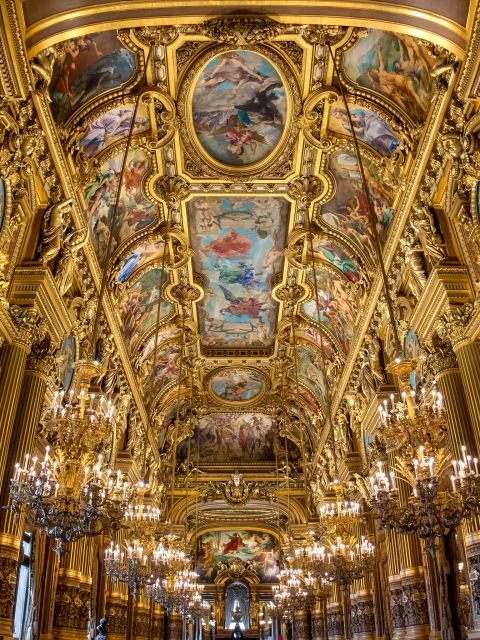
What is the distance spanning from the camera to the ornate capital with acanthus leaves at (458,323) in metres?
9.07

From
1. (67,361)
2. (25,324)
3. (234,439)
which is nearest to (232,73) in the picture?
(25,324)

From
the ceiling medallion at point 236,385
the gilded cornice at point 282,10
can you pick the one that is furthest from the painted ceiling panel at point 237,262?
the gilded cornice at point 282,10

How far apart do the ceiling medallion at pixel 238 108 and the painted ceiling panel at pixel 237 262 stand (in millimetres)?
1506

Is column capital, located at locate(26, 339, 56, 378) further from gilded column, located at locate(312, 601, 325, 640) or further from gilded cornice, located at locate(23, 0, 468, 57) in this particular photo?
gilded column, located at locate(312, 601, 325, 640)

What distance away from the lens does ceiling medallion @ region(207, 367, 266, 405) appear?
23.2m

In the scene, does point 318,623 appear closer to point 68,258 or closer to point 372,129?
point 68,258

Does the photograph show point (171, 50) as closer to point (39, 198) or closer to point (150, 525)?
point (39, 198)

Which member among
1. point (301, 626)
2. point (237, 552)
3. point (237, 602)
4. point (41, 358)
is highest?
point (237, 552)

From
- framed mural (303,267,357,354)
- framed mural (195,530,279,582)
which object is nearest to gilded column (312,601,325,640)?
framed mural (195,530,279,582)

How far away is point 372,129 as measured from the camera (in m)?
11.8

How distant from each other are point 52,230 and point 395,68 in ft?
Answer: 21.1

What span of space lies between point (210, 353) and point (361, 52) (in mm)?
12744

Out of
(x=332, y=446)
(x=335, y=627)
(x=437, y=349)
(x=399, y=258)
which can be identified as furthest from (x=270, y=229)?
(x=335, y=627)

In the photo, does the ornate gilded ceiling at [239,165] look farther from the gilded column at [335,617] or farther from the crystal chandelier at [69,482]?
the gilded column at [335,617]
